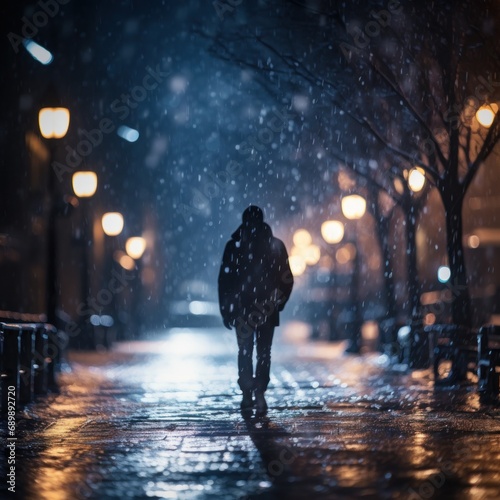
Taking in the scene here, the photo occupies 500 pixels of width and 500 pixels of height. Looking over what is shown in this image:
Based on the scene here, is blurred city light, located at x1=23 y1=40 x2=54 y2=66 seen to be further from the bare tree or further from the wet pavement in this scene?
the wet pavement

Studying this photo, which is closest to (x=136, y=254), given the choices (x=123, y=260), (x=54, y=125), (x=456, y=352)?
(x=123, y=260)

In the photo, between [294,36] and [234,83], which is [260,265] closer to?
[294,36]

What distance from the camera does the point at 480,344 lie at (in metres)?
13.6

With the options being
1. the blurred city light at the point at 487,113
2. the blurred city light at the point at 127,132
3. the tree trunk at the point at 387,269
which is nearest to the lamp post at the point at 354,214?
the tree trunk at the point at 387,269

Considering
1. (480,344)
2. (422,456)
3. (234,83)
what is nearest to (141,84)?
(234,83)

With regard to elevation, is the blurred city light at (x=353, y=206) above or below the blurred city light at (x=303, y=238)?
below

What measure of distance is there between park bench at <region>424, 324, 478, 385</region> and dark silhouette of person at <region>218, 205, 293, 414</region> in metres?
4.85

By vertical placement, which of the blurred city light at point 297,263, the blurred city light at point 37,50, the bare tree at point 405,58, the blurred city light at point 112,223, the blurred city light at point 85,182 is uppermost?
the blurred city light at point 37,50

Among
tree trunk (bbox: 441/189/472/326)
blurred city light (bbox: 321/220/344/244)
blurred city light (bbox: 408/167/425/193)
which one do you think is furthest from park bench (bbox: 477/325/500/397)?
blurred city light (bbox: 321/220/344/244)

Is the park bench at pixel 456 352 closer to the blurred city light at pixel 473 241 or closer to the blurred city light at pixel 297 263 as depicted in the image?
the blurred city light at pixel 473 241

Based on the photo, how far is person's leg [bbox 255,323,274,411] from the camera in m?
11.3

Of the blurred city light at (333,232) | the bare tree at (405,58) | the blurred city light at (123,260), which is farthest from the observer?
the blurred city light at (123,260)

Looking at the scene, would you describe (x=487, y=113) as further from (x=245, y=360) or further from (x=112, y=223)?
(x=112, y=223)

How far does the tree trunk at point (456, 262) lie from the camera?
17828 mm
